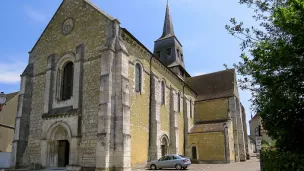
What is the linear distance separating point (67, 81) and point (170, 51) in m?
21.5

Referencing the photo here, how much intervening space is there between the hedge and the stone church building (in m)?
8.63

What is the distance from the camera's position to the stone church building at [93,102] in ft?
54.2

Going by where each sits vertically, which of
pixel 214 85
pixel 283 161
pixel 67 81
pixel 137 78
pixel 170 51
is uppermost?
pixel 170 51

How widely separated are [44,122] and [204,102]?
20.3 metres

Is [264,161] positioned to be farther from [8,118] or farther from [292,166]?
[8,118]

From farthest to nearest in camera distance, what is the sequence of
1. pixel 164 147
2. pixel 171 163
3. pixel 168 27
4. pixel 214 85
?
1. pixel 168 27
2. pixel 214 85
3. pixel 164 147
4. pixel 171 163

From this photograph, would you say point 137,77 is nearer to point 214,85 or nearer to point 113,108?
point 113,108

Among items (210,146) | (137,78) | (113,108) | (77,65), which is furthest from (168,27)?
(113,108)

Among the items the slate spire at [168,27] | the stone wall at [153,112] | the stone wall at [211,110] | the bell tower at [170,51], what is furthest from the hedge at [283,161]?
the slate spire at [168,27]

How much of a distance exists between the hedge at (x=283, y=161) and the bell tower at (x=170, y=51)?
2809 centimetres

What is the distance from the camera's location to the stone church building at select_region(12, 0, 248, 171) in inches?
650

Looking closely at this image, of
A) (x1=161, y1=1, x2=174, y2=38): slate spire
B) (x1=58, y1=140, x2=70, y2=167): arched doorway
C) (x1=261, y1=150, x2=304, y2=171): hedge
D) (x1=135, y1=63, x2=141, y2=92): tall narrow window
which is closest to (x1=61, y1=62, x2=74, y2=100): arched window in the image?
(x1=58, y1=140, x2=70, y2=167): arched doorway

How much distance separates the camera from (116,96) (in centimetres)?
1680

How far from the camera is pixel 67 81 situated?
20.3m
